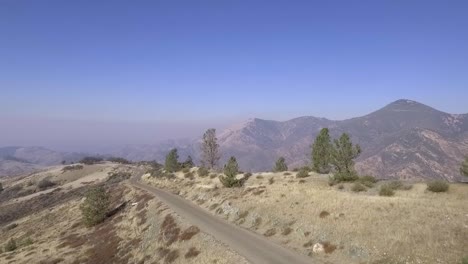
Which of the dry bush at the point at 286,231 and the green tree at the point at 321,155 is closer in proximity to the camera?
the dry bush at the point at 286,231

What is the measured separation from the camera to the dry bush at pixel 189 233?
45963 mm

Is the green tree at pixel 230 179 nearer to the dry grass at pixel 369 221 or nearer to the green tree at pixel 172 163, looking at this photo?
the dry grass at pixel 369 221

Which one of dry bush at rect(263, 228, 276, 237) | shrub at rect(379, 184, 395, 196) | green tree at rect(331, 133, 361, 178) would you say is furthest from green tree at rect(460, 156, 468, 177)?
dry bush at rect(263, 228, 276, 237)

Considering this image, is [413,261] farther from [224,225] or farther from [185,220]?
[185,220]

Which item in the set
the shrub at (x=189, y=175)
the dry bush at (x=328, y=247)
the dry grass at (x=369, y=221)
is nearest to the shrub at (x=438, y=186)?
the dry grass at (x=369, y=221)

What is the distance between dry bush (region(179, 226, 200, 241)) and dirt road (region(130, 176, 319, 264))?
3.15 feet

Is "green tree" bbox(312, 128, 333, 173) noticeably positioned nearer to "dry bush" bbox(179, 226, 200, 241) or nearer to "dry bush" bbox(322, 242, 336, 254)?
"dry bush" bbox(179, 226, 200, 241)

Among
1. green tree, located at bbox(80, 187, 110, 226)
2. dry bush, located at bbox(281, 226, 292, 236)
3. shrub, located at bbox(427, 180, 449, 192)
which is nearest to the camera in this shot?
dry bush, located at bbox(281, 226, 292, 236)

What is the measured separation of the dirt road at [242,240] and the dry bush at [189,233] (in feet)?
3.15

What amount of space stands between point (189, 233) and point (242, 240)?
8715 millimetres

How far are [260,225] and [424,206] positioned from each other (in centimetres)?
1941

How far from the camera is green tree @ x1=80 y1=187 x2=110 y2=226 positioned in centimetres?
7638

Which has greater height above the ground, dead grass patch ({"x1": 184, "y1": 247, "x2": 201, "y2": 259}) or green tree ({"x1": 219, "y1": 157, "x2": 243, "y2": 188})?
green tree ({"x1": 219, "y1": 157, "x2": 243, "y2": 188})

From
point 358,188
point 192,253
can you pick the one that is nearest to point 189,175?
point 358,188
